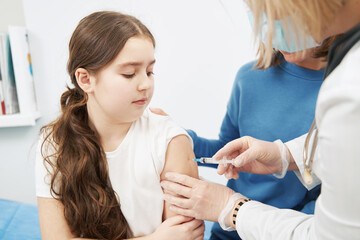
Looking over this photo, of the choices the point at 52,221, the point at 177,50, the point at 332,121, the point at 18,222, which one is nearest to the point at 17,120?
the point at 18,222

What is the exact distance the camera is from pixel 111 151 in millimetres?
1282

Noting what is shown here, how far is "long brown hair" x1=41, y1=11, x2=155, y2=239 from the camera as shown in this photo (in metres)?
1.15

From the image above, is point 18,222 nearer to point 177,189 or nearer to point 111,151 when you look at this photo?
point 111,151

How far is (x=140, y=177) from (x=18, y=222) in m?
1.11

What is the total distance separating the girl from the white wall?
106 centimetres

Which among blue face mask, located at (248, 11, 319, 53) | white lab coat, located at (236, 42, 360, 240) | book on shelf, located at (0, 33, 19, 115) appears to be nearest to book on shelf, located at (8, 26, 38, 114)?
book on shelf, located at (0, 33, 19, 115)

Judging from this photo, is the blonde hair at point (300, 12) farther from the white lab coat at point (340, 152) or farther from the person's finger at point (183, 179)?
the person's finger at point (183, 179)

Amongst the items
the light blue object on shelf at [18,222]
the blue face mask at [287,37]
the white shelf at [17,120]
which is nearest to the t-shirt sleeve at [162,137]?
the blue face mask at [287,37]

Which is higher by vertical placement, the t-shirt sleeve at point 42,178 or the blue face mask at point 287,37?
the blue face mask at point 287,37

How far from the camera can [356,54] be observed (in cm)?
70

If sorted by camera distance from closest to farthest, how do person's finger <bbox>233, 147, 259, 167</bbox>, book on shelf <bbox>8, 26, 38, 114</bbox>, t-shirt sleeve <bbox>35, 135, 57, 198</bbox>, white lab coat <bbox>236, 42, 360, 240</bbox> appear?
white lab coat <bbox>236, 42, 360, 240</bbox>, person's finger <bbox>233, 147, 259, 167</bbox>, t-shirt sleeve <bbox>35, 135, 57, 198</bbox>, book on shelf <bbox>8, 26, 38, 114</bbox>

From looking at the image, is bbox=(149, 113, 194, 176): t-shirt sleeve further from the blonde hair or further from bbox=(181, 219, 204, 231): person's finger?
the blonde hair

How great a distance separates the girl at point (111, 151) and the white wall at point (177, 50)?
1.06 metres

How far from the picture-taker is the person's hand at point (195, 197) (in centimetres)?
116
